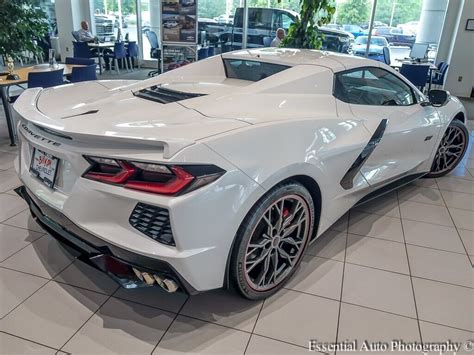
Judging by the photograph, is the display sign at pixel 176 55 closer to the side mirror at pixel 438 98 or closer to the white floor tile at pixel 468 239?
the side mirror at pixel 438 98

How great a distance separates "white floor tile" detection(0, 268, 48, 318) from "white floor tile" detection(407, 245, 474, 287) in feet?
6.78

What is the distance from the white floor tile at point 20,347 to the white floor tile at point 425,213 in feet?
8.04

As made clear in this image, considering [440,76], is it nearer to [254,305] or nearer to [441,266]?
[441,266]

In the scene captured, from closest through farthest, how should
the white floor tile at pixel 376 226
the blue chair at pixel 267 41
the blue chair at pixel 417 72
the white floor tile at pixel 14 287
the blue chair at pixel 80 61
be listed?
1. the white floor tile at pixel 14 287
2. the white floor tile at pixel 376 226
3. the blue chair at pixel 80 61
4. the blue chair at pixel 417 72
5. the blue chair at pixel 267 41

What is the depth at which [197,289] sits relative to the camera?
154 centimetres

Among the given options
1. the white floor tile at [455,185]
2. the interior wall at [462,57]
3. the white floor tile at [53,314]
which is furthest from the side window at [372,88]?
the interior wall at [462,57]

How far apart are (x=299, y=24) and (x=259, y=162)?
3.90 m

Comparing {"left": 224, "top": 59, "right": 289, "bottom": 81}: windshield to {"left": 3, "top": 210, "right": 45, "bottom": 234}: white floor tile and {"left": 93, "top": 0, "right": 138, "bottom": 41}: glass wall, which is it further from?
{"left": 93, "top": 0, "right": 138, "bottom": 41}: glass wall

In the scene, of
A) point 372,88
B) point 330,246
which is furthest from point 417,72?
point 330,246

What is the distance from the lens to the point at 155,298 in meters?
1.91

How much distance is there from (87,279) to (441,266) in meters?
2.02

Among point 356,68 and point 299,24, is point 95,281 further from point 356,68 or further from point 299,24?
point 299,24

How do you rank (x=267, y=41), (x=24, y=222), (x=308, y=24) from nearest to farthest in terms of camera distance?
(x=24, y=222) < (x=308, y=24) < (x=267, y=41)

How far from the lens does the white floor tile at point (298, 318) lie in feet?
5.68
